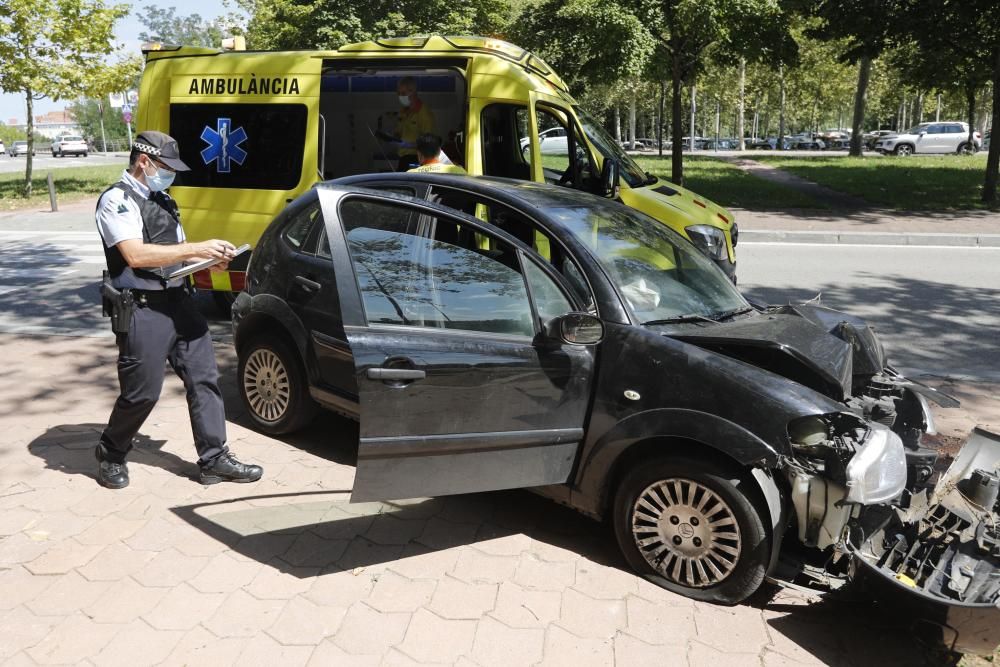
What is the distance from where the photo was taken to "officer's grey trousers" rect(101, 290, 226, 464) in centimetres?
400

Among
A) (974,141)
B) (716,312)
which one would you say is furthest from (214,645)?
(974,141)

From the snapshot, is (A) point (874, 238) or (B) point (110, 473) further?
(A) point (874, 238)

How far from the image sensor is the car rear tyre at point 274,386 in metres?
4.73

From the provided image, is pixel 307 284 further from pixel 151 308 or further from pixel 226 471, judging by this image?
pixel 226 471

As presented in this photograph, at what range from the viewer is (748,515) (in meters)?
3.03

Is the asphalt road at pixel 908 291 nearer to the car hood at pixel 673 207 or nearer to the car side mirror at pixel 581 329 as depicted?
the car hood at pixel 673 207

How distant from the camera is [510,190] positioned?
390 centimetres

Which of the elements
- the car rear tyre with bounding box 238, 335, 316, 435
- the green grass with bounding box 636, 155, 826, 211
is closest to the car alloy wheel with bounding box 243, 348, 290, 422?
the car rear tyre with bounding box 238, 335, 316, 435

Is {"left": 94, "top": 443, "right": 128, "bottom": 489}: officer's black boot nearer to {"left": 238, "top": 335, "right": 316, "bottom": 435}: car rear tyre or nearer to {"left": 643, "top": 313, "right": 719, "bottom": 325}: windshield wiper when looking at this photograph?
{"left": 238, "top": 335, "right": 316, "bottom": 435}: car rear tyre

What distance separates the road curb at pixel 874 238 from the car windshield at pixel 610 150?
5286mm

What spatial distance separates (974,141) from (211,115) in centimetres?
4118

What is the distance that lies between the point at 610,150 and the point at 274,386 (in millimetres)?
4603

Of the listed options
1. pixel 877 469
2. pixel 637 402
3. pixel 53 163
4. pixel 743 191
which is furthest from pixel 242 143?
pixel 53 163

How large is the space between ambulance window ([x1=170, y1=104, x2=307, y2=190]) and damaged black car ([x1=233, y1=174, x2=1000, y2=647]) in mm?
3808
